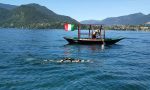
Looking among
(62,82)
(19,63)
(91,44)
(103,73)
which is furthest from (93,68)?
(91,44)

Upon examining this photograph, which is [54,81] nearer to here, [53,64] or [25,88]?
[25,88]

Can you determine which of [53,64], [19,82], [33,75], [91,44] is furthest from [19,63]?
[91,44]

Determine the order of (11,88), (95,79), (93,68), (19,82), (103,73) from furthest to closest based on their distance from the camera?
(93,68) → (103,73) → (95,79) → (19,82) → (11,88)

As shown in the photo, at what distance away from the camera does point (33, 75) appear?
2961 centimetres

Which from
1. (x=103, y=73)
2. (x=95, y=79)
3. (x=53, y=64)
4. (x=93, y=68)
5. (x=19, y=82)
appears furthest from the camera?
(x=53, y=64)

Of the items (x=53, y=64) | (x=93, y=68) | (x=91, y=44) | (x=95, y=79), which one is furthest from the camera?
(x=91, y=44)

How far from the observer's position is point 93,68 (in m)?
33.8

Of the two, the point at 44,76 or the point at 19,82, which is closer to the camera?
the point at 19,82

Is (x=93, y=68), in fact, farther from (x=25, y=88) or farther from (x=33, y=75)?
(x=25, y=88)

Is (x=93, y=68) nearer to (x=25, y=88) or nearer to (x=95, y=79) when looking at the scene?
(x=95, y=79)

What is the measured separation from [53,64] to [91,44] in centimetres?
3165

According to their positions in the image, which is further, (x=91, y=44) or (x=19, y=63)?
(x=91, y=44)

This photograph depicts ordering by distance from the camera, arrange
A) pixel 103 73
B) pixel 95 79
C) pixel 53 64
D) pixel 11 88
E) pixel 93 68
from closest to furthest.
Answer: pixel 11 88 → pixel 95 79 → pixel 103 73 → pixel 93 68 → pixel 53 64

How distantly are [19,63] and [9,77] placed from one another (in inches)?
349
